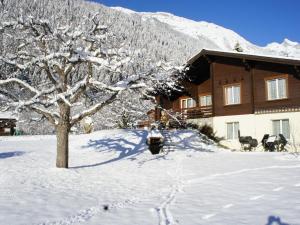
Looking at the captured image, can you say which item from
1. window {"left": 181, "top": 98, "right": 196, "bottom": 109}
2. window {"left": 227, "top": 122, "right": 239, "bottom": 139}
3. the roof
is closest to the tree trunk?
the roof

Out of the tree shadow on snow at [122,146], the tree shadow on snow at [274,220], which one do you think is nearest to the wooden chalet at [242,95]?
the tree shadow on snow at [122,146]

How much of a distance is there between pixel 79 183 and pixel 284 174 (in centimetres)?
732

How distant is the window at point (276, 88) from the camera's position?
23.6 m

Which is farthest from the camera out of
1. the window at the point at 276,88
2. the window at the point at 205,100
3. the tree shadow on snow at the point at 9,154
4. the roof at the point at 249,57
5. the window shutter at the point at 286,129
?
the window at the point at 205,100

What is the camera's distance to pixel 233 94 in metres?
26.5

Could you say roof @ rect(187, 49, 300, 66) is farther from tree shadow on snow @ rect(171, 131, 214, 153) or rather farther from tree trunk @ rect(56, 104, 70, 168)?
tree trunk @ rect(56, 104, 70, 168)

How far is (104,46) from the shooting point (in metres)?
16.5

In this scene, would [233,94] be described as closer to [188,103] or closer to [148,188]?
[188,103]

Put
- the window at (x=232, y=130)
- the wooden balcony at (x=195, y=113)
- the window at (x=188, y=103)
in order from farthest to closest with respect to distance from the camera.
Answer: the window at (x=188, y=103) → the wooden balcony at (x=195, y=113) → the window at (x=232, y=130)

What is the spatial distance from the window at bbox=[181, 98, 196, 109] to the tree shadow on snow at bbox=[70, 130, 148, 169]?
6.18 metres

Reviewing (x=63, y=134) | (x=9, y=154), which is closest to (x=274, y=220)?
(x=63, y=134)

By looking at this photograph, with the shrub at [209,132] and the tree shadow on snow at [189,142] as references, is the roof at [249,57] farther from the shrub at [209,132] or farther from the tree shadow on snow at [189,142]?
the tree shadow on snow at [189,142]

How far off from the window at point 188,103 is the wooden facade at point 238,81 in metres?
0.11

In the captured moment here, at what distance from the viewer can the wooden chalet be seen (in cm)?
2303
